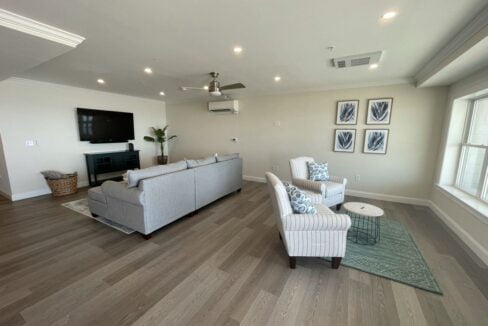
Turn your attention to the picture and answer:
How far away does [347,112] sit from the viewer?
438cm

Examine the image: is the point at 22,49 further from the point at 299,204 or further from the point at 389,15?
the point at 389,15

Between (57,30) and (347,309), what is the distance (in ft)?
13.1

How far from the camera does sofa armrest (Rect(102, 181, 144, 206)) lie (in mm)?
2609

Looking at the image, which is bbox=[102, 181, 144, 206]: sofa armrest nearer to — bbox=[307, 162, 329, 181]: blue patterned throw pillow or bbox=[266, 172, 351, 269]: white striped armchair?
bbox=[266, 172, 351, 269]: white striped armchair

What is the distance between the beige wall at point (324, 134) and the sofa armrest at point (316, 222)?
297 cm

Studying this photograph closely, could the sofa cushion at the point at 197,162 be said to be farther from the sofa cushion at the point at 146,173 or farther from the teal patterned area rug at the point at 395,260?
the teal patterned area rug at the point at 395,260

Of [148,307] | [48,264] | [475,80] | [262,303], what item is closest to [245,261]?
[262,303]

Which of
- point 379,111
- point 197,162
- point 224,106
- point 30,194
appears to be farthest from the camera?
A: point 224,106

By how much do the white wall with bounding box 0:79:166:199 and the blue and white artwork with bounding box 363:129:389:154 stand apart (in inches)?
261

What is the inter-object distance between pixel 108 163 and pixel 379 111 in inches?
264

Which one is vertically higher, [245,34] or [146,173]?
[245,34]

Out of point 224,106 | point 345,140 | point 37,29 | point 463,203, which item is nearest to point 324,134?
point 345,140

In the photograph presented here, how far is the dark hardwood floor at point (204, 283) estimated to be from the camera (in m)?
1.60

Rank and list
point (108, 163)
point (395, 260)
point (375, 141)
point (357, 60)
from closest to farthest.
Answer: point (395, 260), point (357, 60), point (375, 141), point (108, 163)
